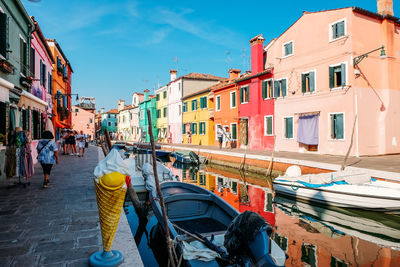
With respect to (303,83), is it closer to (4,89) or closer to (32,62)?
(32,62)

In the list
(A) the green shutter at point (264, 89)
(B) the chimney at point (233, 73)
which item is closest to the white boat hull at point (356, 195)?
(A) the green shutter at point (264, 89)

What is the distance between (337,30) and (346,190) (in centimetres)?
1104

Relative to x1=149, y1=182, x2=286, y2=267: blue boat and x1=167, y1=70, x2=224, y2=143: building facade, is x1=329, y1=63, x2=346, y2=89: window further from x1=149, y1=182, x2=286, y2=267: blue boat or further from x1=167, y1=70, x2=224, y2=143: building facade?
x1=167, y1=70, x2=224, y2=143: building facade

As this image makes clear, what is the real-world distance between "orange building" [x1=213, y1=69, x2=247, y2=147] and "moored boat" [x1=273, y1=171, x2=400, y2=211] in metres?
14.1

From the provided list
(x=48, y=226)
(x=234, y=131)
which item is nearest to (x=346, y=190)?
(x=48, y=226)

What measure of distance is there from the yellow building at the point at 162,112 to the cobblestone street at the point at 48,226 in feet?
109

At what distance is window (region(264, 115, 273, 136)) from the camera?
67.1 feet

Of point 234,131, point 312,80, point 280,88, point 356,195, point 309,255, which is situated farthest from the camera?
point 234,131

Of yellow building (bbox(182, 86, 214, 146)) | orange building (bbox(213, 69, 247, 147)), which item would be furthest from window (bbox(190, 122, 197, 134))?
orange building (bbox(213, 69, 247, 147))

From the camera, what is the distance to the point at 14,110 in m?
9.02

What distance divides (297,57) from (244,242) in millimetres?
17147

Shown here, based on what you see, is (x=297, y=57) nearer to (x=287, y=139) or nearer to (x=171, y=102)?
(x=287, y=139)

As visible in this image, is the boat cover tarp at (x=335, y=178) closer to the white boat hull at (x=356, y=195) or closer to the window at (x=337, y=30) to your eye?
the white boat hull at (x=356, y=195)

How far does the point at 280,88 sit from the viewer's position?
1930 centimetres
